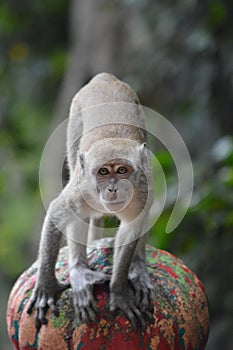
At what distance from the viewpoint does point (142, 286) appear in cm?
399

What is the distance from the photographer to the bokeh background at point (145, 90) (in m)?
6.18

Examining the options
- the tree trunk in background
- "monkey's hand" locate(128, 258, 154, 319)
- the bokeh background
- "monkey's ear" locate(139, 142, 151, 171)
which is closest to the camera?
"monkey's hand" locate(128, 258, 154, 319)

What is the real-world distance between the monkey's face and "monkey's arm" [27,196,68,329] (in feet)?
1.31

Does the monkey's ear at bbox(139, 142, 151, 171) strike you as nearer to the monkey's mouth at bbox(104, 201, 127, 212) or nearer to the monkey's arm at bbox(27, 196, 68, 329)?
the monkey's mouth at bbox(104, 201, 127, 212)

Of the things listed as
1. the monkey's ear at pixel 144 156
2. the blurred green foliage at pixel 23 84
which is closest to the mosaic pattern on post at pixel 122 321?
the monkey's ear at pixel 144 156

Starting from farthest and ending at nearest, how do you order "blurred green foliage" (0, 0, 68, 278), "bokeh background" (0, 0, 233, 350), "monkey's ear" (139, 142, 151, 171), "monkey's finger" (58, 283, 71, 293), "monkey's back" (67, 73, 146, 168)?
1. "blurred green foliage" (0, 0, 68, 278)
2. "bokeh background" (0, 0, 233, 350)
3. "monkey's back" (67, 73, 146, 168)
4. "monkey's finger" (58, 283, 71, 293)
5. "monkey's ear" (139, 142, 151, 171)

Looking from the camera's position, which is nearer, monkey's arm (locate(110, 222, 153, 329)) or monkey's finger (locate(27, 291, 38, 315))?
monkey's arm (locate(110, 222, 153, 329))

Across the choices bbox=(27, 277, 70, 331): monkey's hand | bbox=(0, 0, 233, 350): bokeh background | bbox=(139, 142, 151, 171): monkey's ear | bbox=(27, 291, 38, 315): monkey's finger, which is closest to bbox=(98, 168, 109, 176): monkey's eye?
bbox=(139, 142, 151, 171): monkey's ear

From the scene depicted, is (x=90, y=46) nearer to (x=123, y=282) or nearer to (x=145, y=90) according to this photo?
(x=145, y=90)

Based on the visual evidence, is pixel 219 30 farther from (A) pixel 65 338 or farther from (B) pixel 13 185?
(B) pixel 13 185

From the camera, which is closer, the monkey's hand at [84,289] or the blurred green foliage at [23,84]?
the monkey's hand at [84,289]

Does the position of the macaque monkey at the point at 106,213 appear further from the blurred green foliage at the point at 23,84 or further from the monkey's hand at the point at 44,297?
the blurred green foliage at the point at 23,84

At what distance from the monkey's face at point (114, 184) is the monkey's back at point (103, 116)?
1.40 feet

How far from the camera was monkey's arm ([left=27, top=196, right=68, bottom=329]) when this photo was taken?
3.95m
